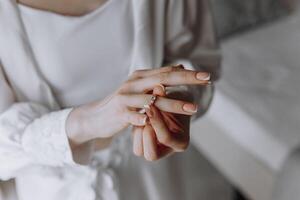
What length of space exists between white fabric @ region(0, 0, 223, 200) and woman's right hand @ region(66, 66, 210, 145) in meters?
0.02

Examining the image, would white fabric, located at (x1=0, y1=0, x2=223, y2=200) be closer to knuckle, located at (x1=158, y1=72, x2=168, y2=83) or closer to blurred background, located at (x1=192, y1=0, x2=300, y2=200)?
knuckle, located at (x1=158, y1=72, x2=168, y2=83)

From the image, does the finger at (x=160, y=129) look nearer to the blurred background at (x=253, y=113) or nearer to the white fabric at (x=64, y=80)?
the white fabric at (x=64, y=80)

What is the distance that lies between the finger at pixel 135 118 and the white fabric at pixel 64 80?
0.22 ft

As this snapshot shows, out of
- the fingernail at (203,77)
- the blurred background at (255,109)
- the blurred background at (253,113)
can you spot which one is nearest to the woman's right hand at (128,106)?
the fingernail at (203,77)

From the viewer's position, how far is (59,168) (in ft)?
1.47

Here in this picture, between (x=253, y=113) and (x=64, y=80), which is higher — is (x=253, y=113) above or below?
below

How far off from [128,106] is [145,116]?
0.06 ft

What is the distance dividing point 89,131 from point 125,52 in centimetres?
11

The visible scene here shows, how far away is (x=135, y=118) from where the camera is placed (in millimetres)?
357

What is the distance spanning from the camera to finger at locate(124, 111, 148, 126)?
1.15 ft

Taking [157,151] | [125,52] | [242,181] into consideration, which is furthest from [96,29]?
[242,181]

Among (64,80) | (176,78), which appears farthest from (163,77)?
(64,80)

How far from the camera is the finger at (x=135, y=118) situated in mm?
352

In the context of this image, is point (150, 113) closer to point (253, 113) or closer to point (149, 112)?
point (149, 112)
